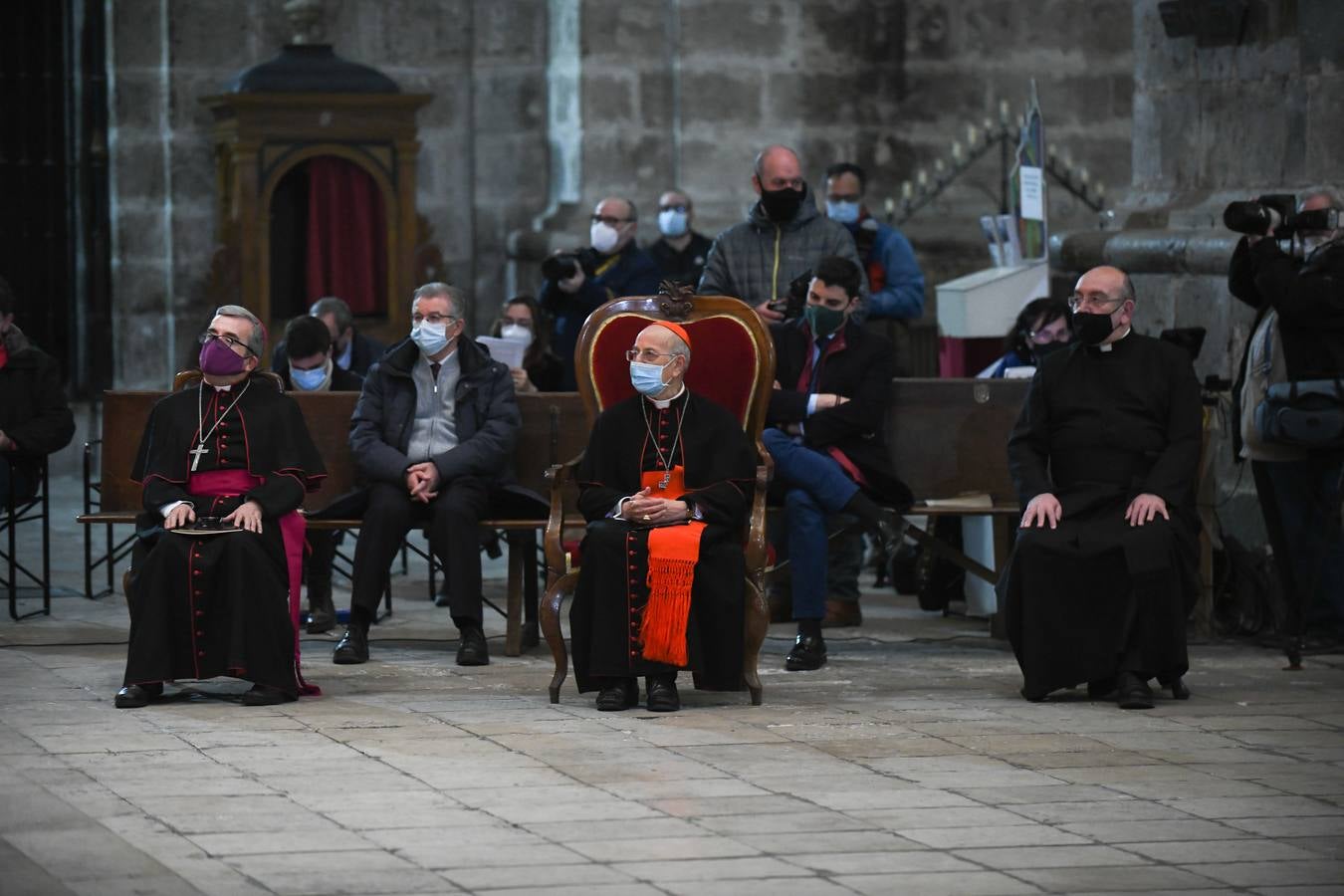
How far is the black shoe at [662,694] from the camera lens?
7.46m

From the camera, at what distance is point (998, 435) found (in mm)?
9086

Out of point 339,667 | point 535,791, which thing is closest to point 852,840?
point 535,791

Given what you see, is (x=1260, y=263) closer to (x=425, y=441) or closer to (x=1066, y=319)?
(x=1066, y=319)

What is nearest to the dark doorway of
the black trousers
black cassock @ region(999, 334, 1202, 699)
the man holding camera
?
the man holding camera

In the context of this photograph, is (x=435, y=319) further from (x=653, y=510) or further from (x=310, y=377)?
(x=653, y=510)

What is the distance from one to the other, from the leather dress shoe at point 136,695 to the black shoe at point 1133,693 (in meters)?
2.95

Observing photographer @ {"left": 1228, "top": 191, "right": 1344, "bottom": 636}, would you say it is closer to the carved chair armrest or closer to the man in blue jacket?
the man in blue jacket

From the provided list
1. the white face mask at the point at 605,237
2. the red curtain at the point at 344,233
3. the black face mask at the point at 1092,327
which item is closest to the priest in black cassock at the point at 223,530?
the black face mask at the point at 1092,327

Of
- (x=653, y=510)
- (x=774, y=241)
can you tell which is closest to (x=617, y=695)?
(x=653, y=510)

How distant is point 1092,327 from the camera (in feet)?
26.0

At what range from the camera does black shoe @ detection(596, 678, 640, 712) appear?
7449mm

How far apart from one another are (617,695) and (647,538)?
49 centimetres

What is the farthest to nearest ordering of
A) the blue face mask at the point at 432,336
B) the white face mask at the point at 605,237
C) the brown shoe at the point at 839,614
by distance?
the white face mask at the point at 605,237, the brown shoe at the point at 839,614, the blue face mask at the point at 432,336

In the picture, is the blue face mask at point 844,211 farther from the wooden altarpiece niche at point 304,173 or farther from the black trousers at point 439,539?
the wooden altarpiece niche at point 304,173
